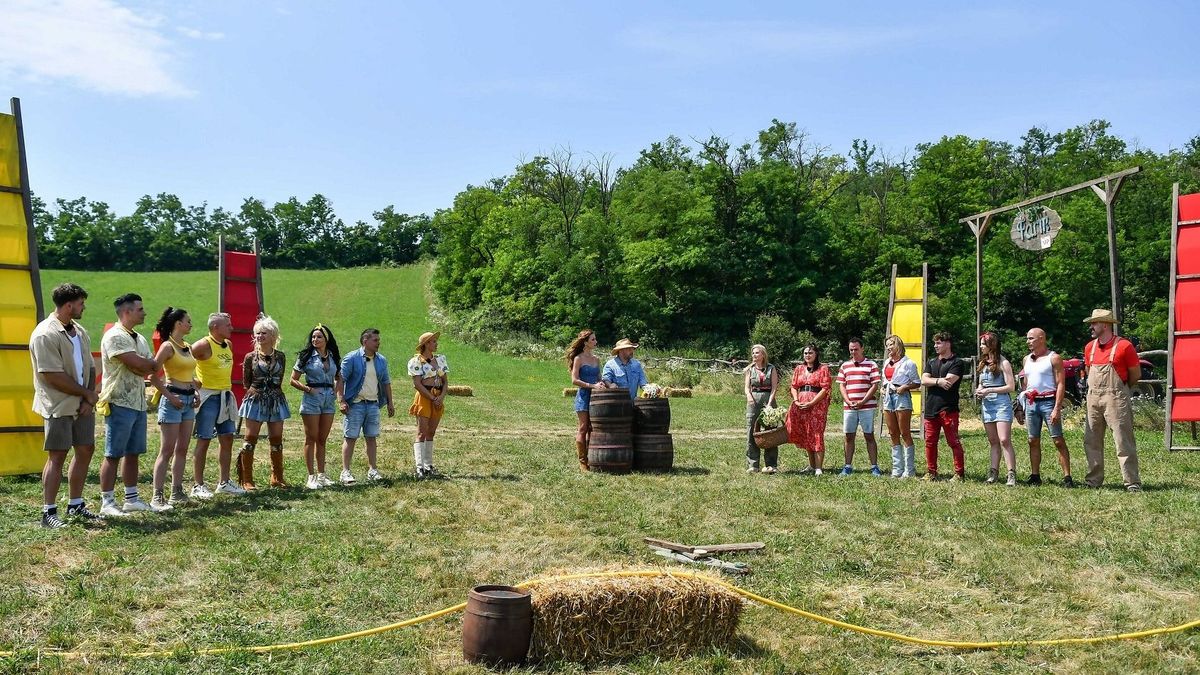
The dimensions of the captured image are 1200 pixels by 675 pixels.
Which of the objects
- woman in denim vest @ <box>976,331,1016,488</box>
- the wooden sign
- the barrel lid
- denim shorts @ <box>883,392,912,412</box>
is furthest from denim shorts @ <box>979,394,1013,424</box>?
the barrel lid

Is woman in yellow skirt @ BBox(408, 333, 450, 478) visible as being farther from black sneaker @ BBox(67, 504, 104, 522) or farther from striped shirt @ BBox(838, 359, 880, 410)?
striped shirt @ BBox(838, 359, 880, 410)

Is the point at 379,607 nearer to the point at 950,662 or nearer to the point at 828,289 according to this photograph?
the point at 950,662

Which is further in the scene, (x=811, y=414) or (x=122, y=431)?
(x=811, y=414)

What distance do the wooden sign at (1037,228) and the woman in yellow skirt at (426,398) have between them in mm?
10196

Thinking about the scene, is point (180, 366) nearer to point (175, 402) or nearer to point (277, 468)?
point (175, 402)

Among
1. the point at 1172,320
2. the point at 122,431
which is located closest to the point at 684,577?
the point at 122,431

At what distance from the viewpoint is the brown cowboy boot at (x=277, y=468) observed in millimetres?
10605

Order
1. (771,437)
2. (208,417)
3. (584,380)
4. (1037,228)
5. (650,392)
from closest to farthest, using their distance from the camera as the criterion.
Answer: (208,417) < (771,437) < (584,380) < (650,392) < (1037,228)

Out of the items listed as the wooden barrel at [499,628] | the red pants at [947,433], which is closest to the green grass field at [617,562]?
the wooden barrel at [499,628]

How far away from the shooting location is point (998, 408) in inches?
437

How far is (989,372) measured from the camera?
11227 mm

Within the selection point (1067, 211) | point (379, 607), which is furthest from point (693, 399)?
point (1067, 211)

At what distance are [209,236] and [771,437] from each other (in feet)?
389

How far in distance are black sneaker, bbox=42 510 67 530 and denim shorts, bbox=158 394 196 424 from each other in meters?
1.24
